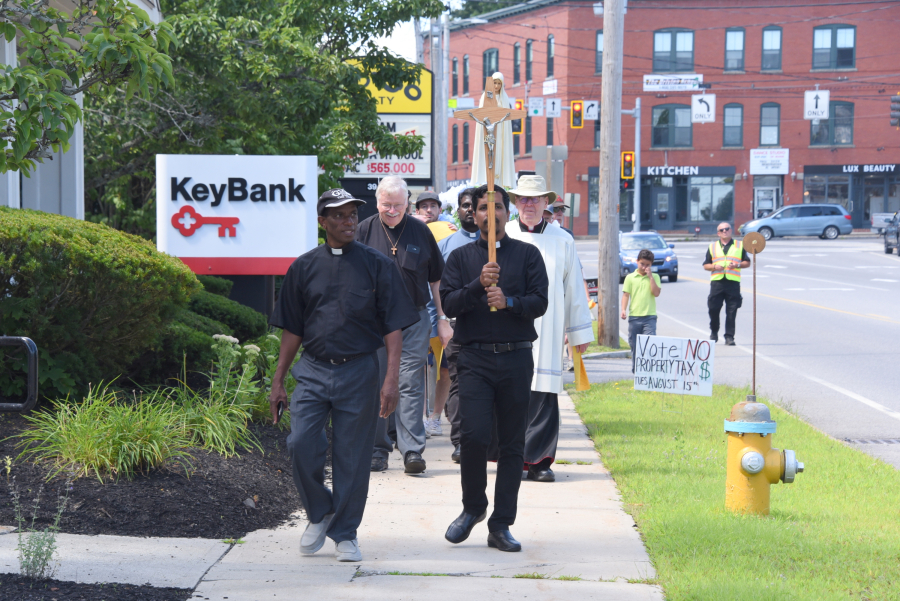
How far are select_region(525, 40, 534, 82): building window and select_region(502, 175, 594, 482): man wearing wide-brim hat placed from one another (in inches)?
1994

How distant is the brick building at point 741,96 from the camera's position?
54844 mm

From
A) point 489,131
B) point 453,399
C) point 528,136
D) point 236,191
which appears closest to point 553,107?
point 528,136

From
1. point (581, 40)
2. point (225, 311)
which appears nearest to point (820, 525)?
point (225, 311)

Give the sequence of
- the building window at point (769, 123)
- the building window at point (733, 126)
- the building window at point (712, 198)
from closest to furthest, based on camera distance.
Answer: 1. the building window at point (769, 123)
2. the building window at point (733, 126)
3. the building window at point (712, 198)

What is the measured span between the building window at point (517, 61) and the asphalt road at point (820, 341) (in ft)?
84.8

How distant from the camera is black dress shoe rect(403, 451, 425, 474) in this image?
23.6 ft

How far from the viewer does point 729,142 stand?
183 feet

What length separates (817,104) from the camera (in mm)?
51562

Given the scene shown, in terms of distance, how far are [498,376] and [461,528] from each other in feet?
2.82

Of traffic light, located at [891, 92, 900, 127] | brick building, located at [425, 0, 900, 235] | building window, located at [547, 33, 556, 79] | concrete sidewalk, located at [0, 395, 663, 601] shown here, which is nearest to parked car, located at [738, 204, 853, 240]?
brick building, located at [425, 0, 900, 235]

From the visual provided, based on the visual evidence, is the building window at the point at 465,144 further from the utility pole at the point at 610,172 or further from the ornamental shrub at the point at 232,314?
the ornamental shrub at the point at 232,314

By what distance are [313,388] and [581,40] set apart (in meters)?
51.8

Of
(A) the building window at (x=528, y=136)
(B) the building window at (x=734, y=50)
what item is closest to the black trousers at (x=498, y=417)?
(A) the building window at (x=528, y=136)

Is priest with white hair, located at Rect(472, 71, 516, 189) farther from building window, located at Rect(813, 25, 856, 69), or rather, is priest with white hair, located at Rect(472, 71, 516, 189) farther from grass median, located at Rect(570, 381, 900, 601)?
building window, located at Rect(813, 25, 856, 69)
